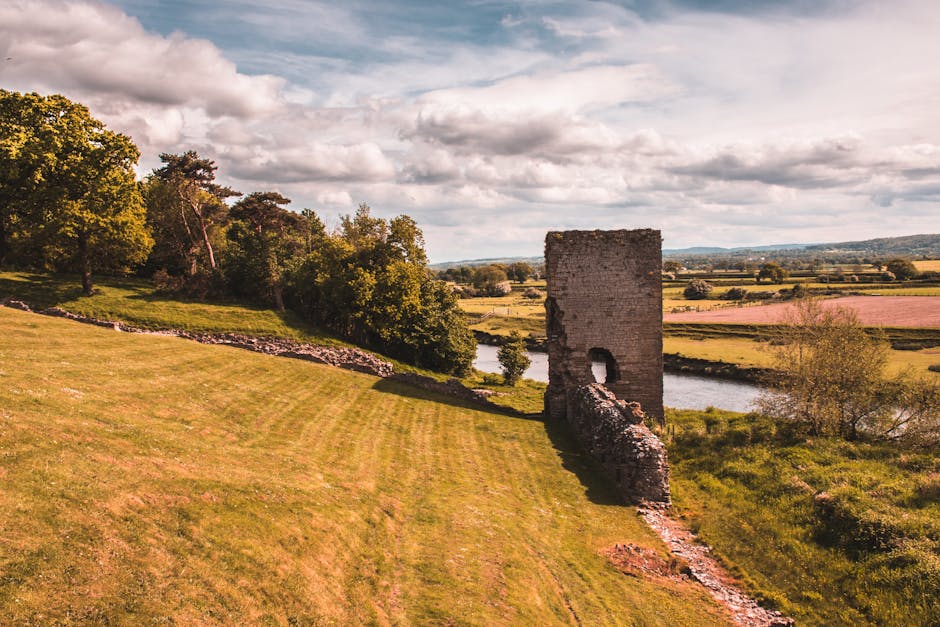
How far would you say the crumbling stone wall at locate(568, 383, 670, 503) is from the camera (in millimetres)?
16250

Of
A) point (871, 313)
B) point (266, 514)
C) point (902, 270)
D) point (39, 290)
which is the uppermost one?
point (902, 270)

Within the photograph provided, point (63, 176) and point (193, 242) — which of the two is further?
point (193, 242)

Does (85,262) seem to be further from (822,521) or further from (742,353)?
(742,353)

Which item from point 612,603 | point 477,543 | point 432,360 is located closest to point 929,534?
point 612,603

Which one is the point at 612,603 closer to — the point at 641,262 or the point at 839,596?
the point at 839,596

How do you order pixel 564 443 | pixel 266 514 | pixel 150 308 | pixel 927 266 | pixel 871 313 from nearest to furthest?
pixel 266 514
pixel 564 443
pixel 150 308
pixel 871 313
pixel 927 266

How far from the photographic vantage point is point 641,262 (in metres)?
24.2

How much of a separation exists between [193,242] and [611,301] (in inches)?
1305

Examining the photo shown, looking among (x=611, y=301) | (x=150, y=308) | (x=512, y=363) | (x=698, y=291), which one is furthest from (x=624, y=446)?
(x=698, y=291)

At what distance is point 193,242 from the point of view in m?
41.6

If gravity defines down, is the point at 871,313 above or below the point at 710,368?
above

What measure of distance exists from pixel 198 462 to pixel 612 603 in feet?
29.5

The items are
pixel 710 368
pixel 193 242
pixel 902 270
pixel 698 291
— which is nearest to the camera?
pixel 193 242

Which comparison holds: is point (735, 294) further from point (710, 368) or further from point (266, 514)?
point (266, 514)
